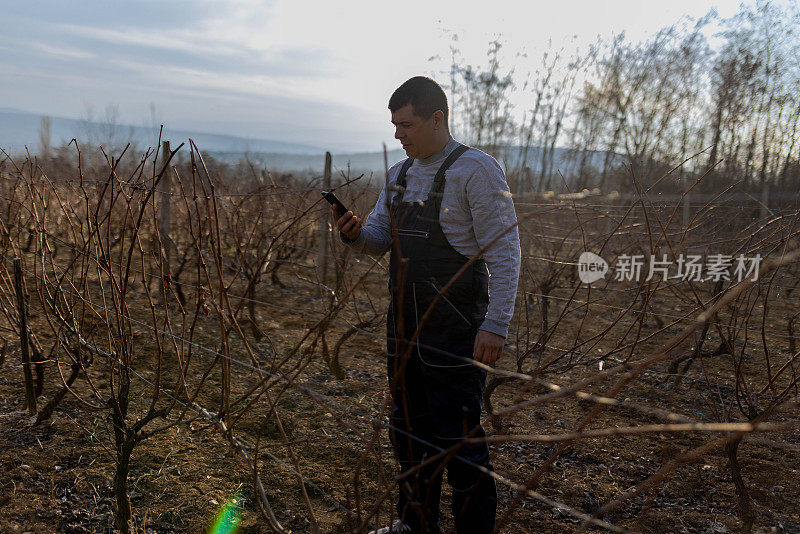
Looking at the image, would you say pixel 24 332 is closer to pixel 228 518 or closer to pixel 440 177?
pixel 228 518

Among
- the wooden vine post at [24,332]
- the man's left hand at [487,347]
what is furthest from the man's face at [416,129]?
the wooden vine post at [24,332]

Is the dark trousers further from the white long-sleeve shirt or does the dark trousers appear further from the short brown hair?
the short brown hair

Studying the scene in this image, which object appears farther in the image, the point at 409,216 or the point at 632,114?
the point at 632,114

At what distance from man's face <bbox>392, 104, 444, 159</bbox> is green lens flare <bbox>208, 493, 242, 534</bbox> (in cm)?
160

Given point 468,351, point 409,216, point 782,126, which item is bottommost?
point 468,351

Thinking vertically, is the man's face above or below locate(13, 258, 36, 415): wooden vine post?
above

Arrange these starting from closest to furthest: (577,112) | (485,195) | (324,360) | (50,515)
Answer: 1. (485,195)
2. (50,515)
3. (324,360)
4. (577,112)

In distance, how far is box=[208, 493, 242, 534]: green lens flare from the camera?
6.77 feet

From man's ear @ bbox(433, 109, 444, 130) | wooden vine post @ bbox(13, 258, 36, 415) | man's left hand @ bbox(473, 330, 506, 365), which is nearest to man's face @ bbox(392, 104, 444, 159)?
man's ear @ bbox(433, 109, 444, 130)

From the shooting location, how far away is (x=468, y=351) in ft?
5.70

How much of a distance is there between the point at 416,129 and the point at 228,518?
1690mm

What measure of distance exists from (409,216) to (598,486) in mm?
1730

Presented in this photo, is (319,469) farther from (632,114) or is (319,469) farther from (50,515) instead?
(632,114)

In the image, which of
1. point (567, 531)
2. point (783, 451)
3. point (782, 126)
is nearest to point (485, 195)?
point (567, 531)
